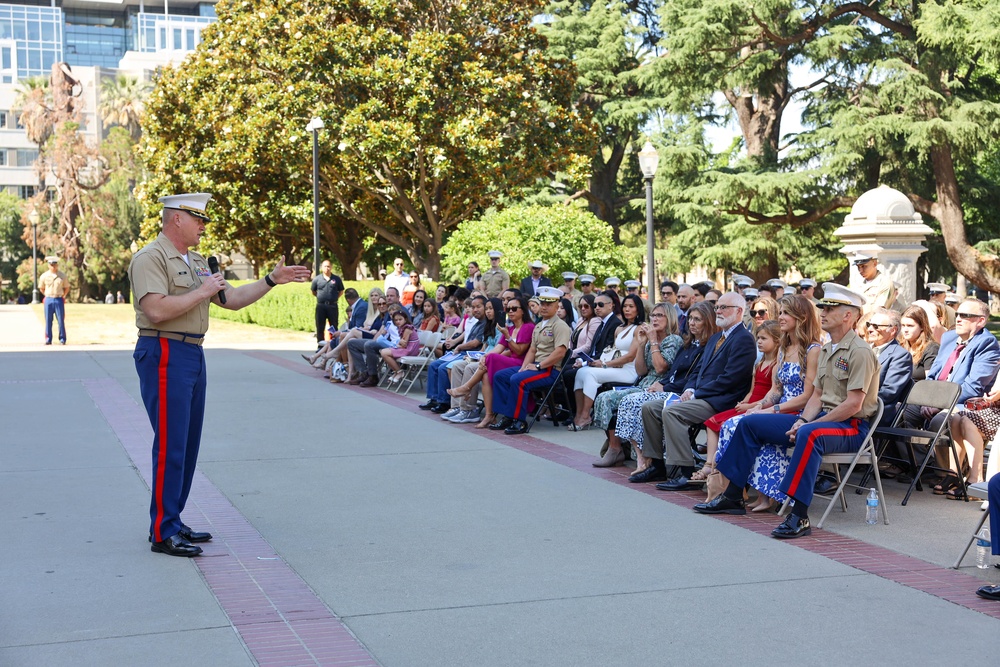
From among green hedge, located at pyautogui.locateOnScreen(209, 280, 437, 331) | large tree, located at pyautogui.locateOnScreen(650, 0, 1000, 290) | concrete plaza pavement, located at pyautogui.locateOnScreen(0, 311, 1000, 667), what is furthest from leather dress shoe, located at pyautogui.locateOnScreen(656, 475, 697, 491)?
green hedge, located at pyautogui.locateOnScreen(209, 280, 437, 331)

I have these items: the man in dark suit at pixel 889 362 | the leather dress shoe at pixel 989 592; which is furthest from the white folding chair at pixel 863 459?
the leather dress shoe at pixel 989 592

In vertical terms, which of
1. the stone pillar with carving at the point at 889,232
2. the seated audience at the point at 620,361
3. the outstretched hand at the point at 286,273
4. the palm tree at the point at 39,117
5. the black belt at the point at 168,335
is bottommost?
the seated audience at the point at 620,361

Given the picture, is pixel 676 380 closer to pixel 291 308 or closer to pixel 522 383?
pixel 522 383

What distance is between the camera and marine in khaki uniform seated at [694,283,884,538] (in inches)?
277

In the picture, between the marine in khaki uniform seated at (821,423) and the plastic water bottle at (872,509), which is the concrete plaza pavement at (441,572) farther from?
the marine in khaki uniform seated at (821,423)

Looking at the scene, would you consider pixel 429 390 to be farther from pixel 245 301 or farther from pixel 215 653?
pixel 215 653

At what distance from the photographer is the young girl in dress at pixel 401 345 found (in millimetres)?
15727

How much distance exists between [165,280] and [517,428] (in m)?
5.85

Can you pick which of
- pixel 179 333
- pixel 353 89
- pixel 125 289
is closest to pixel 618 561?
pixel 179 333

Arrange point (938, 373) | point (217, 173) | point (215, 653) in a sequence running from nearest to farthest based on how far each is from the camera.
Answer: point (215, 653), point (938, 373), point (217, 173)

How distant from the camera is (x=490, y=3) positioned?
3041cm

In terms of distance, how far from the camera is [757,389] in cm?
841

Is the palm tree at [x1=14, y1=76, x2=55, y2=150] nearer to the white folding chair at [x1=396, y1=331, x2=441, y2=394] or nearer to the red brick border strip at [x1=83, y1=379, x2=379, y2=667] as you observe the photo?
the white folding chair at [x1=396, y1=331, x2=441, y2=394]

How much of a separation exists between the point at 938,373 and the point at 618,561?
3.93 meters
